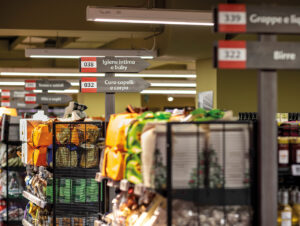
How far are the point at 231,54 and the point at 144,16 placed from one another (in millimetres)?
3797

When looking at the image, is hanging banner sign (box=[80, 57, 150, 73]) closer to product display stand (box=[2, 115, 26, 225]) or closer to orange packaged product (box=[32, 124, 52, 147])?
orange packaged product (box=[32, 124, 52, 147])

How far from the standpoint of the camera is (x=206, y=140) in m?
3.95

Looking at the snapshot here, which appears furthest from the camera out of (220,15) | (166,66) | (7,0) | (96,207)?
(166,66)

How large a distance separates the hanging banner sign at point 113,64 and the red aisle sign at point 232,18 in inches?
124

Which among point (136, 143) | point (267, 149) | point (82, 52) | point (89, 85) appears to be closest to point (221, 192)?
point (267, 149)

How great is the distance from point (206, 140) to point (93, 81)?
330 cm

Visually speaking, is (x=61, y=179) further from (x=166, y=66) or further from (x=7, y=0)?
(x=166, y=66)

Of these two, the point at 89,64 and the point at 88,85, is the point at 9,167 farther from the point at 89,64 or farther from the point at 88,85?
the point at 89,64

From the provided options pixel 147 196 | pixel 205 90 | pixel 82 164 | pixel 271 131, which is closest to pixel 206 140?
pixel 271 131

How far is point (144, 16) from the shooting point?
24.4 feet

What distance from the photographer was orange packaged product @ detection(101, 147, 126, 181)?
473 centimetres

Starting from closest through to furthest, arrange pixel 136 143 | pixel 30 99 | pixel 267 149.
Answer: pixel 267 149 < pixel 136 143 < pixel 30 99

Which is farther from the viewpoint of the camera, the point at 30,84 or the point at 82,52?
the point at 30,84

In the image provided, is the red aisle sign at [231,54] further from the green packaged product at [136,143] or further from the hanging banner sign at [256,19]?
the green packaged product at [136,143]
